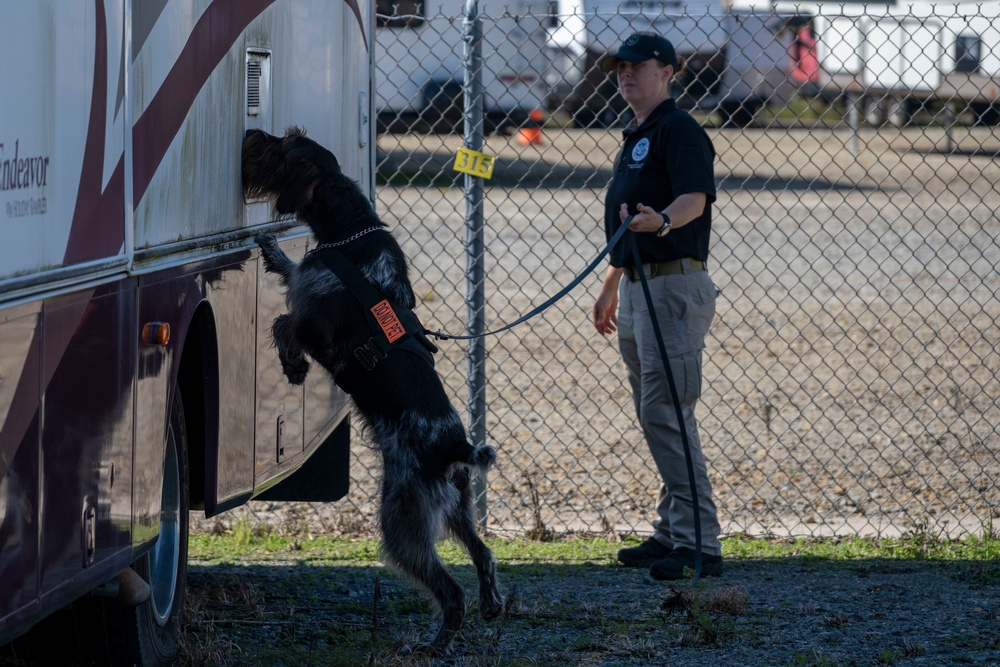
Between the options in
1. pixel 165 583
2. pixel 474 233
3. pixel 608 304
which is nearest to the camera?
pixel 165 583

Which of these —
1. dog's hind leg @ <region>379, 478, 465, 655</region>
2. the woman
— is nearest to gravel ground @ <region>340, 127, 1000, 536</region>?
the woman

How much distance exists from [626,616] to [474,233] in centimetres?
202

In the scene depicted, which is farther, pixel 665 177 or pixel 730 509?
pixel 730 509

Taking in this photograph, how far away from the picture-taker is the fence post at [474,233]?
5395 millimetres

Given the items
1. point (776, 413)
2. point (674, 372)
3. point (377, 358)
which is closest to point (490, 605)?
point (377, 358)

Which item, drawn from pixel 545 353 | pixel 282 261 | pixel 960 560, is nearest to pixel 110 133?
pixel 282 261

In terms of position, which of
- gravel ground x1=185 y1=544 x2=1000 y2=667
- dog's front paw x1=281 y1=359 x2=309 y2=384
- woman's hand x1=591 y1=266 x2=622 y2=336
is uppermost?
woman's hand x1=591 y1=266 x2=622 y2=336

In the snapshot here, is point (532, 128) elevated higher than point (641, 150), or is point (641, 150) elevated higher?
point (532, 128)

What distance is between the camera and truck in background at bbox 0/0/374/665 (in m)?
2.36

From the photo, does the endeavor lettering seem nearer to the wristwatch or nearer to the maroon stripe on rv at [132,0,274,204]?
the maroon stripe on rv at [132,0,274,204]

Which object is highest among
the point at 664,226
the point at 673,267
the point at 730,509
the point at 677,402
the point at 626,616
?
the point at 664,226

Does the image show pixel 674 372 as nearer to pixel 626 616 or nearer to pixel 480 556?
pixel 626 616

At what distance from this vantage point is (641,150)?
4730 mm

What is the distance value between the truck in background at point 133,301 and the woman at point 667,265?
1.27 m
